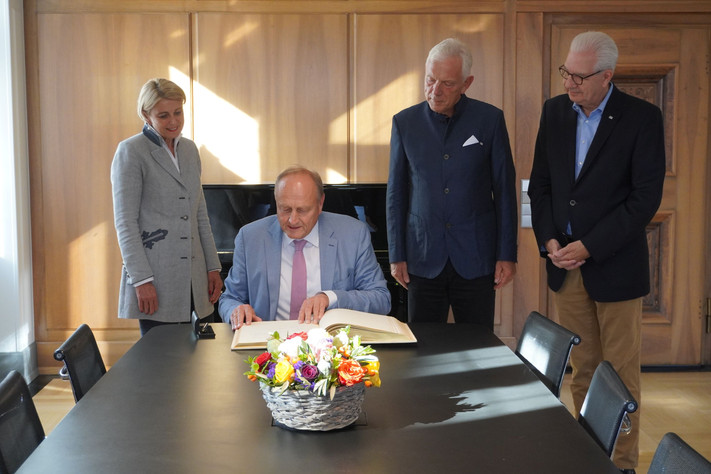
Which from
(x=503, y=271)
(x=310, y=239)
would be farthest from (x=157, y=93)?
(x=503, y=271)

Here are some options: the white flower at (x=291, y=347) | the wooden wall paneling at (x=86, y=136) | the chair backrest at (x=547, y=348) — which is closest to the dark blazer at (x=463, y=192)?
the chair backrest at (x=547, y=348)

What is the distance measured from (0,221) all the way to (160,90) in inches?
73.6

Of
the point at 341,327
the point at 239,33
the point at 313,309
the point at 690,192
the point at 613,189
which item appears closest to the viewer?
the point at 341,327

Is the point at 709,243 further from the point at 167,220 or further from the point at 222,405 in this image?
the point at 222,405

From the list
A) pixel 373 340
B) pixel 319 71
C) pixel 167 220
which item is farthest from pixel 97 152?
pixel 373 340

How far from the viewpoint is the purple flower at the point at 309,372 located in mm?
1523

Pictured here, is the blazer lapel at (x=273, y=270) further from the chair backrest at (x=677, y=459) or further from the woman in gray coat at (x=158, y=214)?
the chair backrest at (x=677, y=459)

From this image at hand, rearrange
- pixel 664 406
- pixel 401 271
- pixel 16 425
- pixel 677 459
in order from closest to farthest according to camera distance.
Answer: pixel 677 459
pixel 16 425
pixel 401 271
pixel 664 406

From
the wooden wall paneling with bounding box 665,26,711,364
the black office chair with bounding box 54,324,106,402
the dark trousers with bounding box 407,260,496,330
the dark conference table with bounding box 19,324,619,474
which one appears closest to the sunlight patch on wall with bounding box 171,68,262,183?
the dark trousers with bounding box 407,260,496,330

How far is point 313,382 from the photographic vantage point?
1.54 metres

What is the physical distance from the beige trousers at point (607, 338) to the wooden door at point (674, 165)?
185 centimetres

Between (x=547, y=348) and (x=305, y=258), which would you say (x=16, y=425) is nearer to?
(x=305, y=258)

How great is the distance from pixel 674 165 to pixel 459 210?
2365 mm

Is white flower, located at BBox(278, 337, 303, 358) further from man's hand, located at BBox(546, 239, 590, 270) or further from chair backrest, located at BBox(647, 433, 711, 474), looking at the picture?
man's hand, located at BBox(546, 239, 590, 270)
